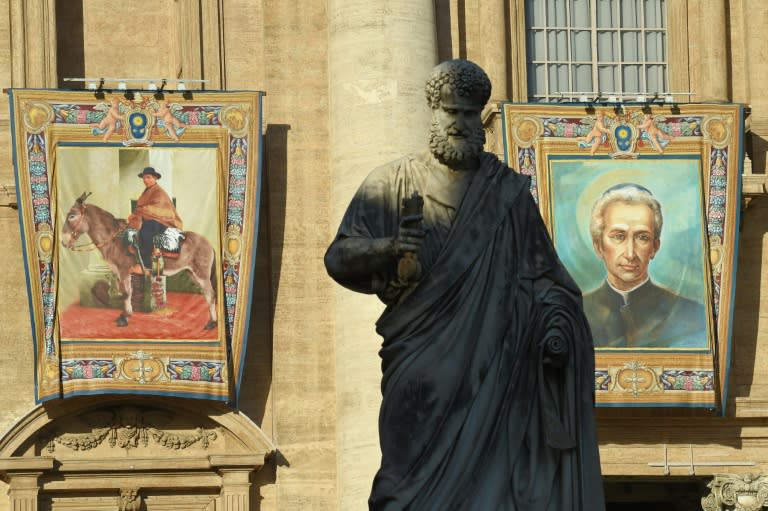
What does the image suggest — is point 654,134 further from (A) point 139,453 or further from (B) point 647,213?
(A) point 139,453

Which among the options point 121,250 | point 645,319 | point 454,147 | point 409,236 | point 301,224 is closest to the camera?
Result: point 409,236

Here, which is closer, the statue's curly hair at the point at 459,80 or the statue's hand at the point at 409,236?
the statue's hand at the point at 409,236

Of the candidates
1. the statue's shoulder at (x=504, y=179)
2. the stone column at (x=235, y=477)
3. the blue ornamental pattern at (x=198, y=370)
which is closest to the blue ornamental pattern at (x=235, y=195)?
the blue ornamental pattern at (x=198, y=370)

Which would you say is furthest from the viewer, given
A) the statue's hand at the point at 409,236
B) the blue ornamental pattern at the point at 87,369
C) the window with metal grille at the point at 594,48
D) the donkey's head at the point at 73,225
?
the window with metal grille at the point at 594,48

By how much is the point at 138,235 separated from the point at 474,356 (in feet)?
42.5

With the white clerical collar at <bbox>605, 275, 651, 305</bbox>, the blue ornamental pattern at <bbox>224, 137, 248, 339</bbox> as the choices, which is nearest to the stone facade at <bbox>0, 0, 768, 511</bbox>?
the blue ornamental pattern at <bbox>224, 137, 248, 339</bbox>

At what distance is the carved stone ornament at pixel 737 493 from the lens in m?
21.0

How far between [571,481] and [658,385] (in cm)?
1341

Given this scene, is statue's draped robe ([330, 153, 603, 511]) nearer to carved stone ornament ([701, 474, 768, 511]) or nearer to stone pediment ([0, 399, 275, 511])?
stone pediment ([0, 399, 275, 511])

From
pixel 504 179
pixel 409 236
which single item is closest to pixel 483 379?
pixel 409 236

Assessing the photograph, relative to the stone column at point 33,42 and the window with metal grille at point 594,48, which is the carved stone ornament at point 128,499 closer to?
the stone column at point 33,42

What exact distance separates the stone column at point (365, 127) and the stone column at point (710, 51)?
10.9 feet

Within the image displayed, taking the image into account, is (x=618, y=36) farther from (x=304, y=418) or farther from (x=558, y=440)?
(x=558, y=440)

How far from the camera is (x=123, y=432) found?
68.3 feet
